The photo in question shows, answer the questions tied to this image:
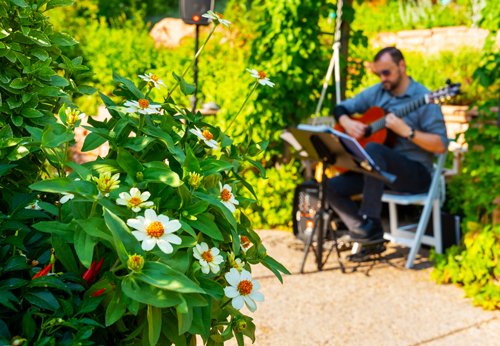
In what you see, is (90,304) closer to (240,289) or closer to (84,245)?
(84,245)

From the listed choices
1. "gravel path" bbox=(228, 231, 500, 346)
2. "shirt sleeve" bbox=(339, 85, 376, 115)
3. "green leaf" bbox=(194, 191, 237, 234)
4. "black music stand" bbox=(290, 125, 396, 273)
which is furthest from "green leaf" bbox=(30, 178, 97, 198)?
"shirt sleeve" bbox=(339, 85, 376, 115)

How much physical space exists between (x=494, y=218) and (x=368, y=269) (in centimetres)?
85

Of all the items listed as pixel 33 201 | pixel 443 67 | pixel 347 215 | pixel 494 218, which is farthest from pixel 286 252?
pixel 443 67

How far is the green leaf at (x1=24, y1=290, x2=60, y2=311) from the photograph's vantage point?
1.40m

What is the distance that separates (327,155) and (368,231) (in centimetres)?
55

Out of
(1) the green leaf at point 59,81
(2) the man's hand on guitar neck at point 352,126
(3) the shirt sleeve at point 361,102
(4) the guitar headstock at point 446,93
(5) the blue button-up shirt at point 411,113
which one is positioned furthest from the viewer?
(3) the shirt sleeve at point 361,102

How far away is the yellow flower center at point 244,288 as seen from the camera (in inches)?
62.0

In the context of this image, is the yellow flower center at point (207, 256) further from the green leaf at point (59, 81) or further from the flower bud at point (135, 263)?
the green leaf at point (59, 81)

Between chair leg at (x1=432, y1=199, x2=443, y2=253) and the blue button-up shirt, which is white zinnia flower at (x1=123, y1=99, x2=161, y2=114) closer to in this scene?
the blue button-up shirt

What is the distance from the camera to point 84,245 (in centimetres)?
135

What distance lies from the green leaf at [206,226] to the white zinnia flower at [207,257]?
26mm

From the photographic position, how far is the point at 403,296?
4.28 m

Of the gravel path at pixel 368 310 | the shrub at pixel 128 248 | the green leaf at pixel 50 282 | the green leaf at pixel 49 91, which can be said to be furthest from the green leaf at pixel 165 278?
the gravel path at pixel 368 310

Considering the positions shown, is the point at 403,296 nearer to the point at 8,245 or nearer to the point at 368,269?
the point at 368,269
